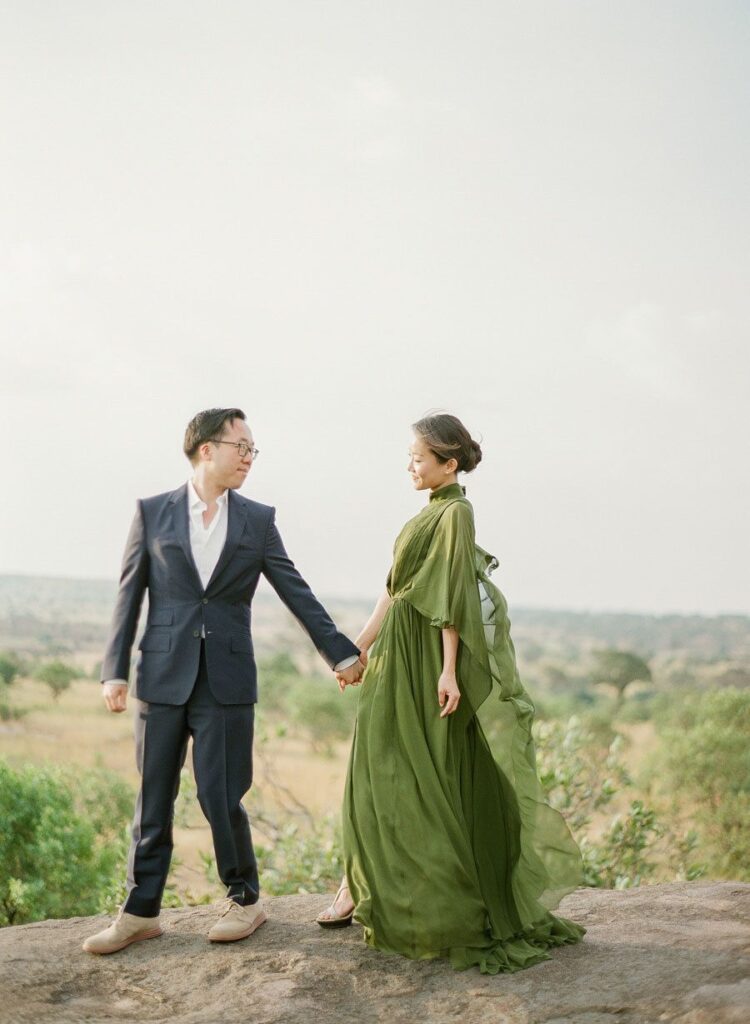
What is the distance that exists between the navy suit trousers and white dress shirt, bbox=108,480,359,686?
29 centimetres

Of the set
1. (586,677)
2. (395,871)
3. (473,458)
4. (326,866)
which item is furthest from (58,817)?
(586,677)

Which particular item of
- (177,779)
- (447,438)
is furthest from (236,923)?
(447,438)

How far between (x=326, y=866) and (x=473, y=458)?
410 cm

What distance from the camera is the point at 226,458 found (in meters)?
4.22

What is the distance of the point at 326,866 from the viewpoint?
23.8 feet

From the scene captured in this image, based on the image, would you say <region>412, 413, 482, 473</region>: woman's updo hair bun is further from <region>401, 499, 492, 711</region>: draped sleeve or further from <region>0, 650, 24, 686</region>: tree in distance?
<region>0, 650, 24, 686</region>: tree in distance

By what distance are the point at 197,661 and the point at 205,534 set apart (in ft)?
1.70

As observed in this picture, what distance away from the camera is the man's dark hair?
4219mm

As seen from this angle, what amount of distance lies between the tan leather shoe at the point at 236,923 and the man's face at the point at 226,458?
1723 mm

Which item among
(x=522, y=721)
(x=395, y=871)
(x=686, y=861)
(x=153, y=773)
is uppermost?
(x=522, y=721)

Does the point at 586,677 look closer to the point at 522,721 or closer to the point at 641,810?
the point at 641,810

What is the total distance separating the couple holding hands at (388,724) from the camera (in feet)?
12.9

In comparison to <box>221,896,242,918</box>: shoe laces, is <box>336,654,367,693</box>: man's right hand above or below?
above

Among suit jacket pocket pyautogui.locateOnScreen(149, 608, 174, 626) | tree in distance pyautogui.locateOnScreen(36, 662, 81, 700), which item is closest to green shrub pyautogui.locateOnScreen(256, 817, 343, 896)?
suit jacket pocket pyautogui.locateOnScreen(149, 608, 174, 626)
